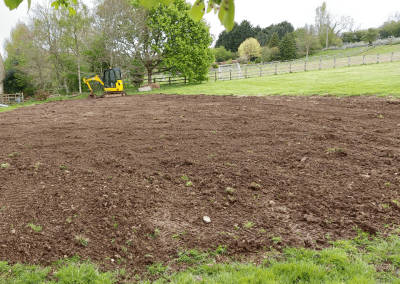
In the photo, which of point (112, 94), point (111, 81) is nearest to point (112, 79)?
point (111, 81)

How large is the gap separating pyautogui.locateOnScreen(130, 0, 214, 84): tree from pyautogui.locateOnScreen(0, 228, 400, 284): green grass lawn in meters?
22.7

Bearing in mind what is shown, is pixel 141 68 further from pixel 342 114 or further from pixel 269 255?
pixel 269 255

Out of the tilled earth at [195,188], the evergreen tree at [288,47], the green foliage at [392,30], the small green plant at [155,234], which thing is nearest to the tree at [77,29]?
the tilled earth at [195,188]

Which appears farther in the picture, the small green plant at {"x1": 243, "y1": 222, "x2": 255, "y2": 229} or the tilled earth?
the small green plant at {"x1": 243, "y1": 222, "x2": 255, "y2": 229}

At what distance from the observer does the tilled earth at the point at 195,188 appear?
2895 millimetres

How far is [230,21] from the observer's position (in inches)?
57.0

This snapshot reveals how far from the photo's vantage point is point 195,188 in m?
4.06

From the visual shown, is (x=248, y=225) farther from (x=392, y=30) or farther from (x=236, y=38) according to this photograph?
(x=236, y=38)

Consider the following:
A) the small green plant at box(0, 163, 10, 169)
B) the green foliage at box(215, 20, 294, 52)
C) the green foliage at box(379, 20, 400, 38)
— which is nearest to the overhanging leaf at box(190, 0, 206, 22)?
the small green plant at box(0, 163, 10, 169)

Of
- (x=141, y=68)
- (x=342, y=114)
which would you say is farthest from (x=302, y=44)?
(x=342, y=114)

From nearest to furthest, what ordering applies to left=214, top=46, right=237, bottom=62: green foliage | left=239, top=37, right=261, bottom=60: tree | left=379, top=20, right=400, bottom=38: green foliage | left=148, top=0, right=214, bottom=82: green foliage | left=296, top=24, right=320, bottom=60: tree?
left=148, top=0, right=214, bottom=82: green foliage → left=296, top=24, right=320, bottom=60: tree → left=239, top=37, right=261, bottom=60: tree → left=379, top=20, right=400, bottom=38: green foliage → left=214, top=46, right=237, bottom=62: green foliage

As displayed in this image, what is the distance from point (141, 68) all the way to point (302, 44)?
3843 centimetres

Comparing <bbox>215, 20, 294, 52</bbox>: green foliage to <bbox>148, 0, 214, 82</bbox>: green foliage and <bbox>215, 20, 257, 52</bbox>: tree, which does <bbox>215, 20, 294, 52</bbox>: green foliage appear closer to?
<bbox>215, 20, 257, 52</bbox>: tree

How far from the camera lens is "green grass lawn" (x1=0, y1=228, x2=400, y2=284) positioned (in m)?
2.29
